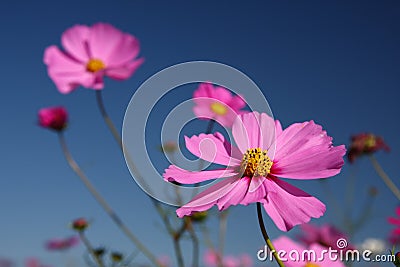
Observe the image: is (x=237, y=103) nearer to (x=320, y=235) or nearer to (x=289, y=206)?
(x=320, y=235)

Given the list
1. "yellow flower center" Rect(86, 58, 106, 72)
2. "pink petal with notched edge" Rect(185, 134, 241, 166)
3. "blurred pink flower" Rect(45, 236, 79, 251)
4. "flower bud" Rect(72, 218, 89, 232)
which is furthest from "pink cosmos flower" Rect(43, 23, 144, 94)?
"blurred pink flower" Rect(45, 236, 79, 251)

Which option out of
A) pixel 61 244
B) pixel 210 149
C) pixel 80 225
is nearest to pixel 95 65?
pixel 80 225

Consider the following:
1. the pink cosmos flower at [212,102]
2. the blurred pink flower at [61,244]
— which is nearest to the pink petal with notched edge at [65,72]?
the pink cosmos flower at [212,102]

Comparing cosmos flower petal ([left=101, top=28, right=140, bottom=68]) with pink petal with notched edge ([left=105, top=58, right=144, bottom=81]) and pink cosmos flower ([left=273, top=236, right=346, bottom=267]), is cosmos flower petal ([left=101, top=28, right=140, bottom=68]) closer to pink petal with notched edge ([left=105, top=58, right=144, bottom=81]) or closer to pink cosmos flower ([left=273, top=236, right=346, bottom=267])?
pink petal with notched edge ([left=105, top=58, right=144, bottom=81])

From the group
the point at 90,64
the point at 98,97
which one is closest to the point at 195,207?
the point at 98,97

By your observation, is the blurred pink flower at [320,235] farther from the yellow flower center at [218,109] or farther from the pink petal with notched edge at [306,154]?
the pink petal with notched edge at [306,154]
